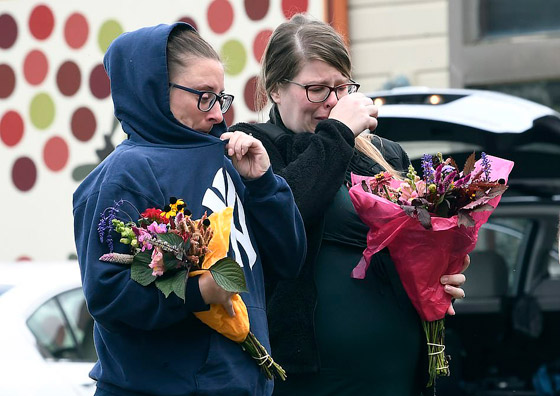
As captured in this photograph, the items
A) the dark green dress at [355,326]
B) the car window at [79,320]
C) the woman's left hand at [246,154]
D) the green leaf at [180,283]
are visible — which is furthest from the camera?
the car window at [79,320]

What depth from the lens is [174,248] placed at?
7.80 ft

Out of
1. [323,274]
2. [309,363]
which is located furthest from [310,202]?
[309,363]

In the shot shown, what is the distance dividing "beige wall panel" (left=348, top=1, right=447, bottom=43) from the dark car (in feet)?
8.55

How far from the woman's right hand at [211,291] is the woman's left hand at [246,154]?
0.37m

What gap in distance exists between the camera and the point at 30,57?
30.4 feet

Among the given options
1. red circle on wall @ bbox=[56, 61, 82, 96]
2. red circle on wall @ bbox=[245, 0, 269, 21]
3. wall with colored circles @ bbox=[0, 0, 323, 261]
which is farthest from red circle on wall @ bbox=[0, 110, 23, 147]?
red circle on wall @ bbox=[245, 0, 269, 21]

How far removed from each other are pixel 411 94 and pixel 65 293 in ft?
5.96

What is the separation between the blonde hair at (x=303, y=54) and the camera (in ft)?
10.3

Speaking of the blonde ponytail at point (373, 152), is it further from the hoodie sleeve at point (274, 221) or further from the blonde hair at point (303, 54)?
the hoodie sleeve at point (274, 221)

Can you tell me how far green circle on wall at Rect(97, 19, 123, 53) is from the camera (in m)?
8.90

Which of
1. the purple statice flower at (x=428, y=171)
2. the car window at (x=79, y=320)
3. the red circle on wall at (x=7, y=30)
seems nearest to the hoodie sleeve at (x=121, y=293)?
the purple statice flower at (x=428, y=171)

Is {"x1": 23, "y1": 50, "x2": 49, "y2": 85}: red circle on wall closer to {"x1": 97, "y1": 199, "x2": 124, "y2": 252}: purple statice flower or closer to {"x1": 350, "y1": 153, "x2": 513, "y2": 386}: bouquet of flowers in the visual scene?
{"x1": 350, "y1": 153, "x2": 513, "y2": 386}: bouquet of flowers

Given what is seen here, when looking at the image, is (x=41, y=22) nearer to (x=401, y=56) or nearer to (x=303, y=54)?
(x=401, y=56)

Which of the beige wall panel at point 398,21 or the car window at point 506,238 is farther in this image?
the beige wall panel at point 398,21
